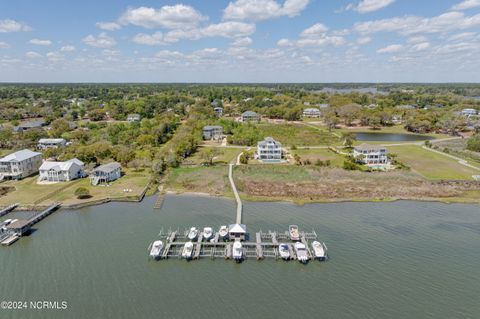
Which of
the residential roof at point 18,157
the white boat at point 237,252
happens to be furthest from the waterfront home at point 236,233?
the residential roof at point 18,157

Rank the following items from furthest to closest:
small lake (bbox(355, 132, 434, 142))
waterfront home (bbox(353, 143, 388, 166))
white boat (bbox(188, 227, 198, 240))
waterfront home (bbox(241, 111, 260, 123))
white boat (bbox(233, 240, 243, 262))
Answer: waterfront home (bbox(241, 111, 260, 123)) → small lake (bbox(355, 132, 434, 142)) → waterfront home (bbox(353, 143, 388, 166)) → white boat (bbox(188, 227, 198, 240)) → white boat (bbox(233, 240, 243, 262))

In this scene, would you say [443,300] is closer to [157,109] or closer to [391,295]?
[391,295]

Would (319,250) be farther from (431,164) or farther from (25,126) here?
(25,126)

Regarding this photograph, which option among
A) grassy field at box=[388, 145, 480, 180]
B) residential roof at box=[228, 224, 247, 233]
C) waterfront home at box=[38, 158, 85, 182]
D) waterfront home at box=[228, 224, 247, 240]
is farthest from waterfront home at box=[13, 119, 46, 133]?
grassy field at box=[388, 145, 480, 180]

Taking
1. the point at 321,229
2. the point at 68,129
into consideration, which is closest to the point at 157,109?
the point at 68,129

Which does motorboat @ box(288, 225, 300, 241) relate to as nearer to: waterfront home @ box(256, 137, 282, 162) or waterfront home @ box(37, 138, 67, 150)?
waterfront home @ box(256, 137, 282, 162)

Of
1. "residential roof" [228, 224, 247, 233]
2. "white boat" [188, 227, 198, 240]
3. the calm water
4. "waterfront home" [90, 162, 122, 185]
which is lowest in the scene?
the calm water
